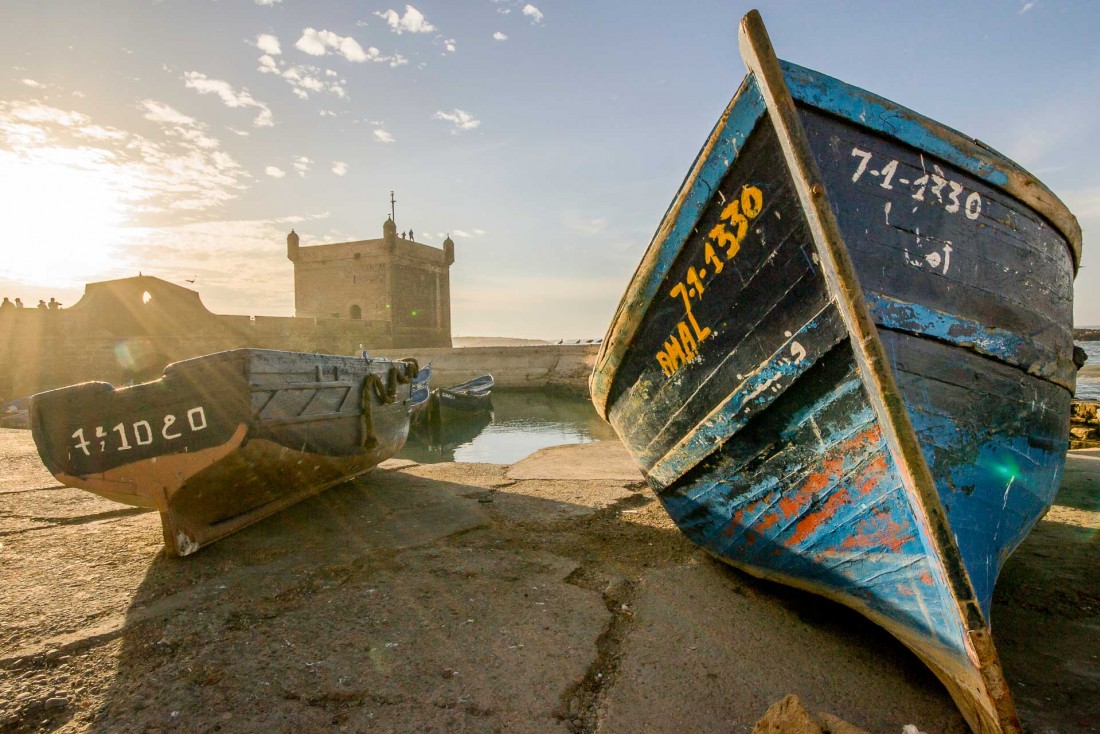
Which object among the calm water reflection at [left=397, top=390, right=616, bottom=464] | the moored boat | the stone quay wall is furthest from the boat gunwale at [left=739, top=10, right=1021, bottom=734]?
the stone quay wall

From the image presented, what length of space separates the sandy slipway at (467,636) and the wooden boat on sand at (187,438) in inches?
12.5

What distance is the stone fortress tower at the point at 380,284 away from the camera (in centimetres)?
3164

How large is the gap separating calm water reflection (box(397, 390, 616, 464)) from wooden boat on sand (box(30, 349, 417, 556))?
19.9ft

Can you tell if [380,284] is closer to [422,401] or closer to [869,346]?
[422,401]

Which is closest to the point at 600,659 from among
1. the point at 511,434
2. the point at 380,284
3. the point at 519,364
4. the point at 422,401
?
the point at 422,401

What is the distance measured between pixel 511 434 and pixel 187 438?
11.5m

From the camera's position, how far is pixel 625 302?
8.36ft

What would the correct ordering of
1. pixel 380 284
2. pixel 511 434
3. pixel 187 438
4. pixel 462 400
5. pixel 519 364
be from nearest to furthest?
pixel 187 438, pixel 511 434, pixel 462 400, pixel 519 364, pixel 380 284

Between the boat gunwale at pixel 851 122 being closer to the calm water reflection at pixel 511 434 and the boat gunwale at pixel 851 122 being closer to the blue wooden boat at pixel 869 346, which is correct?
the blue wooden boat at pixel 869 346

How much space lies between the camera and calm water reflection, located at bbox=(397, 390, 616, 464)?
11.6 metres

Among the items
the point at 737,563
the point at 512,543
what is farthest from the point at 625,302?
the point at 512,543

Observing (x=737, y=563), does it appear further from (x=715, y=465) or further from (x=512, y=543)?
(x=512, y=543)

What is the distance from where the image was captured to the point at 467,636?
2.13 meters

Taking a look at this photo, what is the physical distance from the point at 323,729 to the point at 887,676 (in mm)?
1916
